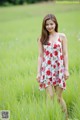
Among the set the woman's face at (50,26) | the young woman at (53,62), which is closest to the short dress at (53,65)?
the young woman at (53,62)

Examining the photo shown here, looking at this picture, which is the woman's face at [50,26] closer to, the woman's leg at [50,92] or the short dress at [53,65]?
the short dress at [53,65]

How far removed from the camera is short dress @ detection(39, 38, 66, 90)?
3.29m

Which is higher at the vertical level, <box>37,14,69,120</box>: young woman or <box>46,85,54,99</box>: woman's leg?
<box>37,14,69,120</box>: young woman

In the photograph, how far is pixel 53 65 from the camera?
10.9 ft

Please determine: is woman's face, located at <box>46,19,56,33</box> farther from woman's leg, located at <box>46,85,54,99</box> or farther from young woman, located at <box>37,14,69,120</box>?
woman's leg, located at <box>46,85,54,99</box>

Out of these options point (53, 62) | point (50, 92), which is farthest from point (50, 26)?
point (50, 92)

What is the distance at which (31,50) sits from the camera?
6.68 m

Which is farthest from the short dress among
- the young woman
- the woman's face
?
the woman's face

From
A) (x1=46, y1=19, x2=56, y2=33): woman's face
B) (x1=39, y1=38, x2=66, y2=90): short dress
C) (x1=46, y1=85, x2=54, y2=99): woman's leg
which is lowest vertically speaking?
(x1=46, y1=85, x2=54, y2=99): woman's leg

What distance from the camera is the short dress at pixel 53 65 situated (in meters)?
3.29

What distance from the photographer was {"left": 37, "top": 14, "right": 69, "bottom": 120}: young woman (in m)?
3.29

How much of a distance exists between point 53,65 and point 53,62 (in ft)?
0.09

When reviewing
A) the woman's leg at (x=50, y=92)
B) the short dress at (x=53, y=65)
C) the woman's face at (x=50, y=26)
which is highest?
the woman's face at (x=50, y=26)

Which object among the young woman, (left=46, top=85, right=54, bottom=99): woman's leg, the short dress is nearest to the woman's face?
the young woman
